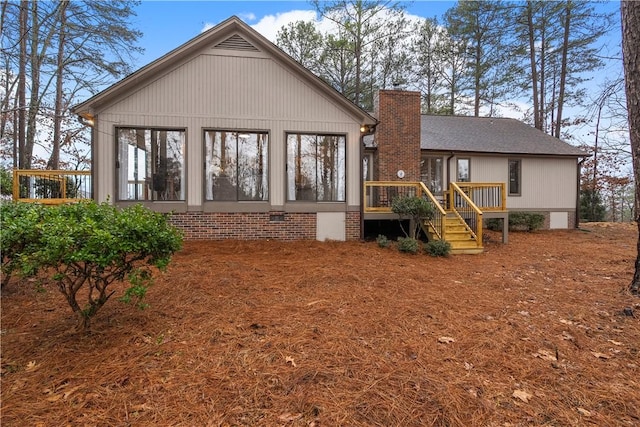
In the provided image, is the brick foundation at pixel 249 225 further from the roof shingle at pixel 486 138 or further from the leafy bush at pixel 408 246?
the roof shingle at pixel 486 138

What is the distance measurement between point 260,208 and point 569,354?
6867 millimetres

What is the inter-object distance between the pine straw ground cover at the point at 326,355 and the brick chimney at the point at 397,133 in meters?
6.11

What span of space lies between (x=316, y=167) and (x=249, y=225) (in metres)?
2.38

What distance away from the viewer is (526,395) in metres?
2.38

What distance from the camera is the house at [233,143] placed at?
26.5 feet

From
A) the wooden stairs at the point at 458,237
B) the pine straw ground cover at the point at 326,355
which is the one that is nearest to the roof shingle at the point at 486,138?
the wooden stairs at the point at 458,237

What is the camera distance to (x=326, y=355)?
2848 mm

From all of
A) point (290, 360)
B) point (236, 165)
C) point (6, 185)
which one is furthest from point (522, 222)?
point (6, 185)

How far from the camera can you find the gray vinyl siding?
26.5ft

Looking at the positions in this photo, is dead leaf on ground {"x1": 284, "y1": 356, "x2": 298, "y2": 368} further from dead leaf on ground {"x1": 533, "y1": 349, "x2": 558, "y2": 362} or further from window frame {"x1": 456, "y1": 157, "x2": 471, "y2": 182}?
window frame {"x1": 456, "y1": 157, "x2": 471, "y2": 182}

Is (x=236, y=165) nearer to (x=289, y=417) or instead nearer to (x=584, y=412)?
(x=289, y=417)

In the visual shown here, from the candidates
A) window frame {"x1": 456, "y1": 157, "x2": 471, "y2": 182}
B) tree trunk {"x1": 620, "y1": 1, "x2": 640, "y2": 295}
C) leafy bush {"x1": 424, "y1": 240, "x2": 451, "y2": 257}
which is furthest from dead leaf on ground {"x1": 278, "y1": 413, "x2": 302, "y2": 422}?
window frame {"x1": 456, "y1": 157, "x2": 471, "y2": 182}

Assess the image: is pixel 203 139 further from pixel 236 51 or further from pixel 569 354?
pixel 569 354

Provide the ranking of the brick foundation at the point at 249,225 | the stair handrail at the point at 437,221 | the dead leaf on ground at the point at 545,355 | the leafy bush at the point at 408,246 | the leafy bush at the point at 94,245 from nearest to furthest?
the leafy bush at the point at 94,245, the dead leaf on ground at the point at 545,355, the leafy bush at the point at 408,246, the brick foundation at the point at 249,225, the stair handrail at the point at 437,221
